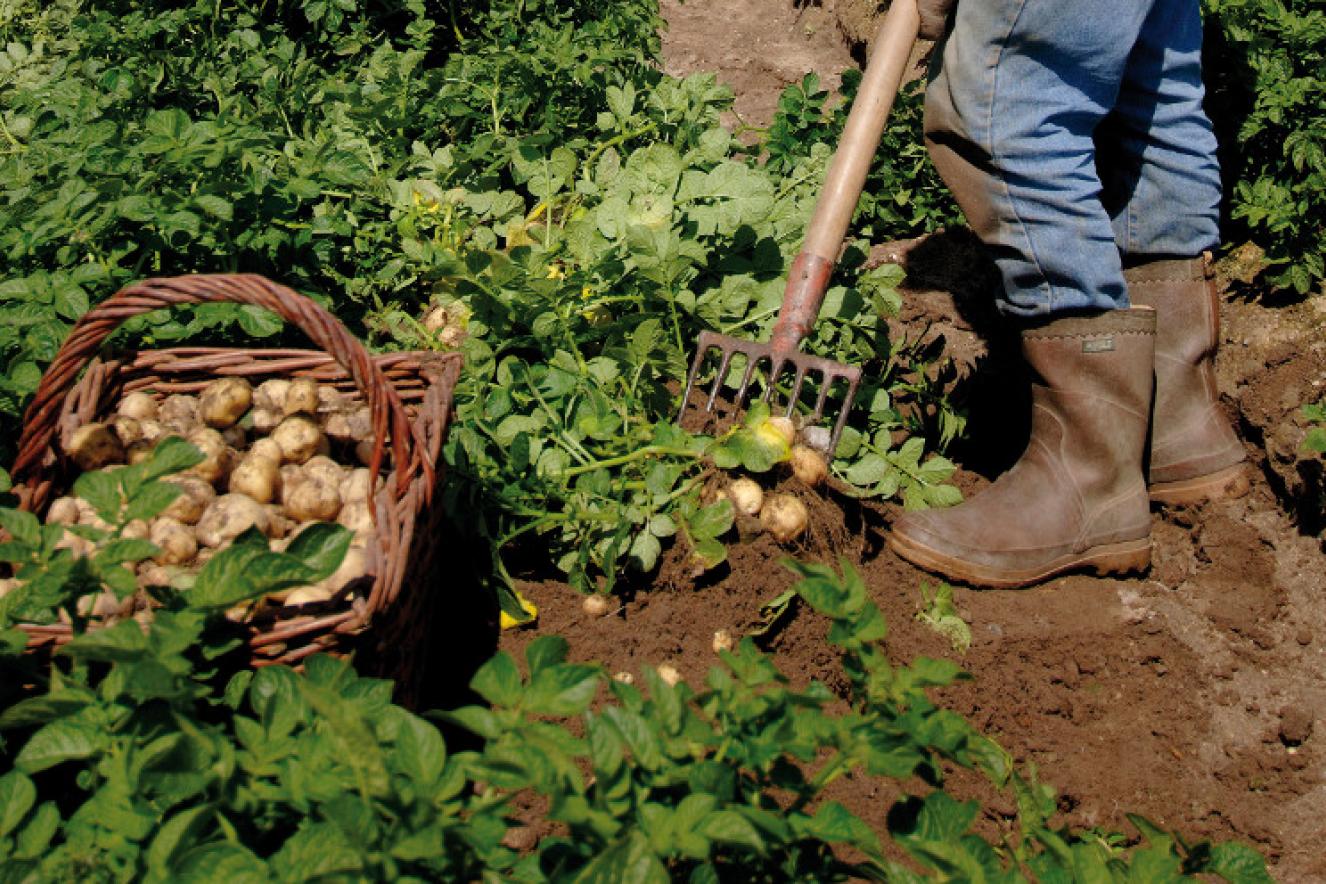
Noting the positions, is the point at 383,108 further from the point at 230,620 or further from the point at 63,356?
the point at 230,620

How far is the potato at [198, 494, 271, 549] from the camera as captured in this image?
2016 millimetres

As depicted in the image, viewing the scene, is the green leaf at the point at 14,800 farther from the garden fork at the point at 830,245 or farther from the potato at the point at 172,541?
the garden fork at the point at 830,245

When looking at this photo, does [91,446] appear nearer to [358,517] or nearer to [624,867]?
[358,517]

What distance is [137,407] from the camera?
86.7 inches

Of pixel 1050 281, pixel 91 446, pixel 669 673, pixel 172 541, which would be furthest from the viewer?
pixel 1050 281

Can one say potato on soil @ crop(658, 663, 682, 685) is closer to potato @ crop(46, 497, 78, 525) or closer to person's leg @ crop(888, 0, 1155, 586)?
person's leg @ crop(888, 0, 1155, 586)

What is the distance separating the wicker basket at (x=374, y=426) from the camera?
1.75 meters

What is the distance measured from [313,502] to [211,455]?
23 centimetres

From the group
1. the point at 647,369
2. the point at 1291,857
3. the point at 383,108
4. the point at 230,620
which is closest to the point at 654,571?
the point at 647,369

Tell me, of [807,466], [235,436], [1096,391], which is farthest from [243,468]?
[1096,391]

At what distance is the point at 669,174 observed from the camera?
2977mm

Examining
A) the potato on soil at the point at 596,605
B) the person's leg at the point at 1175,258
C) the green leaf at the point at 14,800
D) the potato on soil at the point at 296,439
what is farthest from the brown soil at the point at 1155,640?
the green leaf at the point at 14,800

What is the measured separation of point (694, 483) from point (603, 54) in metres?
1.80

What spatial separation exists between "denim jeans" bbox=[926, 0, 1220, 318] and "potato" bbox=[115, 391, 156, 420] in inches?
73.2
